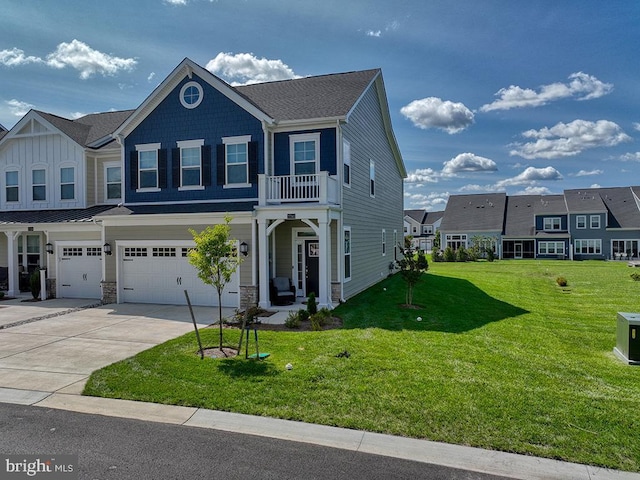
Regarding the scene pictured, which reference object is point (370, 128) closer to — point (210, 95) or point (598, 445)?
point (210, 95)

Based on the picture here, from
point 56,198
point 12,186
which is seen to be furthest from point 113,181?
point 12,186

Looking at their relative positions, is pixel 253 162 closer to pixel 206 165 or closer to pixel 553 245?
pixel 206 165

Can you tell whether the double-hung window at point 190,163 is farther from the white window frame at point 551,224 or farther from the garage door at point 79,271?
the white window frame at point 551,224

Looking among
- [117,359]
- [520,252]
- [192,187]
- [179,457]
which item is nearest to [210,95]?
[192,187]

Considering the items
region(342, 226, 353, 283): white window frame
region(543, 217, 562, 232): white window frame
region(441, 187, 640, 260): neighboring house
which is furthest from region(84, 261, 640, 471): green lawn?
region(543, 217, 562, 232): white window frame

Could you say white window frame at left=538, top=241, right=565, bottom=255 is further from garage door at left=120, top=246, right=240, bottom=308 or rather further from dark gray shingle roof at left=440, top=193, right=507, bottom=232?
garage door at left=120, top=246, right=240, bottom=308

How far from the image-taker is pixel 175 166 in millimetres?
16203

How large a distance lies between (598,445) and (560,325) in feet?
26.6

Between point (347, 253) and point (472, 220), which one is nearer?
point (347, 253)

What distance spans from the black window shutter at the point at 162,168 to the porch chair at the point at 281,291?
5946 mm

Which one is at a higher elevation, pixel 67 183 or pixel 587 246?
pixel 67 183

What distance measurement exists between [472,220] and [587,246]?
39.4 ft

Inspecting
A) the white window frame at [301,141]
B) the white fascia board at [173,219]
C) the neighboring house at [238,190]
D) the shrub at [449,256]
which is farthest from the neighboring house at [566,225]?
the white fascia board at [173,219]

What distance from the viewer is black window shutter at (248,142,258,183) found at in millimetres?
15023
